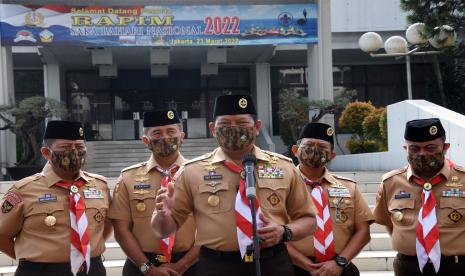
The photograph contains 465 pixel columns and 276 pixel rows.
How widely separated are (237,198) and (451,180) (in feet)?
5.07

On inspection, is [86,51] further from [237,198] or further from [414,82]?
[237,198]

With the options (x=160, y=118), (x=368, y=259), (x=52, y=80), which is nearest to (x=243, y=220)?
(x=160, y=118)

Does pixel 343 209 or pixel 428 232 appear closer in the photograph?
pixel 428 232

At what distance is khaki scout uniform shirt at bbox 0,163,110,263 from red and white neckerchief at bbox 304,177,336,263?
4.88 feet

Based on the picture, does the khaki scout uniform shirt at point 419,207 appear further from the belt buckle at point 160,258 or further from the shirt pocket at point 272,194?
the belt buckle at point 160,258

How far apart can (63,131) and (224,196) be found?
135 centimetres

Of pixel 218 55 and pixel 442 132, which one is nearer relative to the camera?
pixel 442 132

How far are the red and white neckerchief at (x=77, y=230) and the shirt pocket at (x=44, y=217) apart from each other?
64 millimetres

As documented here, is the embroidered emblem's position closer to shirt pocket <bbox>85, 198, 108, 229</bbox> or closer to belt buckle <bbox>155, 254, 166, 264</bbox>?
belt buckle <bbox>155, 254, 166, 264</bbox>

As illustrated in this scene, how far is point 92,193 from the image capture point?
14.3 ft

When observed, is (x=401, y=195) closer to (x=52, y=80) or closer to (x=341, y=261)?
(x=341, y=261)

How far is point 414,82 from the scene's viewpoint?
22.8 m

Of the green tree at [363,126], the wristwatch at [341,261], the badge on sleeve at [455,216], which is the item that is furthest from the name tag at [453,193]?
the green tree at [363,126]

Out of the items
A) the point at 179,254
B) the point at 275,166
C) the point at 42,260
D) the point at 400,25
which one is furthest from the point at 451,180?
the point at 400,25
